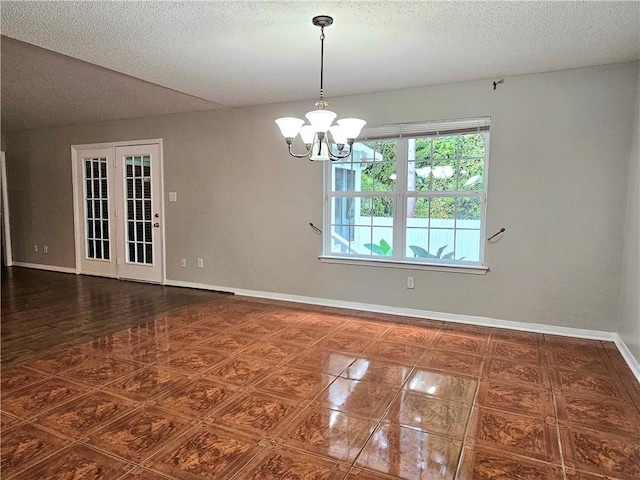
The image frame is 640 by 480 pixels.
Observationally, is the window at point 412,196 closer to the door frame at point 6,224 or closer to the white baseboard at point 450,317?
the white baseboard at point 450,317

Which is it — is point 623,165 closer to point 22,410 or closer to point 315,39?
point 315,39

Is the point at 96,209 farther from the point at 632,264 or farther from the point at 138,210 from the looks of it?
the point at 632,264

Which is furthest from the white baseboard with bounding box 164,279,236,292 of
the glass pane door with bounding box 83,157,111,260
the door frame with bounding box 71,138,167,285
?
the glass pane door with bounding box 83,157,111,260

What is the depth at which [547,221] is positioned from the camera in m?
3.71

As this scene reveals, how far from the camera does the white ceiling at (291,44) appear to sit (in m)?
2.48

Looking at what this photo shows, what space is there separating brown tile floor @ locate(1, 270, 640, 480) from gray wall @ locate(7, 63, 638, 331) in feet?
1.75

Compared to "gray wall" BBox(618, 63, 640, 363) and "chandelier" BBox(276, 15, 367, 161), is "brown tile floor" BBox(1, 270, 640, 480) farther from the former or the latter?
"chandelier" BBox(276, 15, 367, 161)

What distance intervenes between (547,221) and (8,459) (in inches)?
161

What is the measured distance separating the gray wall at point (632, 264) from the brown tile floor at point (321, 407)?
228mm

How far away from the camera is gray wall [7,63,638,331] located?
3527 millimetres

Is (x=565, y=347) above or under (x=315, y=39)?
under

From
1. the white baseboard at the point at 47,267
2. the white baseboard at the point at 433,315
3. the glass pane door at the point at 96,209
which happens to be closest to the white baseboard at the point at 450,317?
the white baseboard at the point at 433,315

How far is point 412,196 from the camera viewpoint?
167 inches

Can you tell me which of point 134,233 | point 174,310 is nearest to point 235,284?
point 174,310
